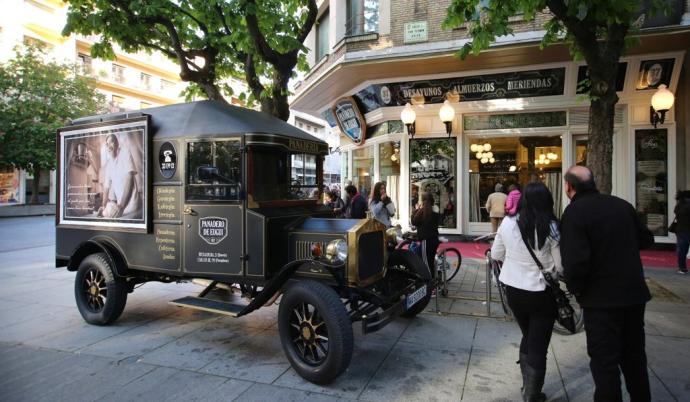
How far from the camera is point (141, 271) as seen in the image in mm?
5359

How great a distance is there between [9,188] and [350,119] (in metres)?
33.4

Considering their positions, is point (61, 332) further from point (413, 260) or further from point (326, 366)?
point (413, 260)

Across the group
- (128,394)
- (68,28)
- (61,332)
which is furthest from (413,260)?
(68,28)

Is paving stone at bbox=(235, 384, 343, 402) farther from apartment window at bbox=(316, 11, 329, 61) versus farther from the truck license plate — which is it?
apartment window at bbox=(316, 11, 329, 61)

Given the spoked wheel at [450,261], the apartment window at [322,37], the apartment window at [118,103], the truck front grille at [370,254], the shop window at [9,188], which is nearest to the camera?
the truck front grille at [370,254]

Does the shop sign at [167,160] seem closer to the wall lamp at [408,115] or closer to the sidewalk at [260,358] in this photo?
the sidewalk at [260,358]

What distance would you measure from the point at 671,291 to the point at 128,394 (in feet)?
25.3

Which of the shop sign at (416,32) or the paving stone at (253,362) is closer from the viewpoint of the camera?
the paving stone at (253,362)

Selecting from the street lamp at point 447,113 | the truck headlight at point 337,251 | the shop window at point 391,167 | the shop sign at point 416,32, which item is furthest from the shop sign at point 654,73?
the truck headlight at point 337,251

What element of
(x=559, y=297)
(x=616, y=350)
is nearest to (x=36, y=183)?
(x=559, y=297)

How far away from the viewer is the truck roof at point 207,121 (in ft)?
15.4

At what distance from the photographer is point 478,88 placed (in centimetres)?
1102

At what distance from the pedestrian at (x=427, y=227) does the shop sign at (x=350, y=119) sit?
21.4 feet

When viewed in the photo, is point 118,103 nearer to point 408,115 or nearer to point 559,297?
point 408,115
